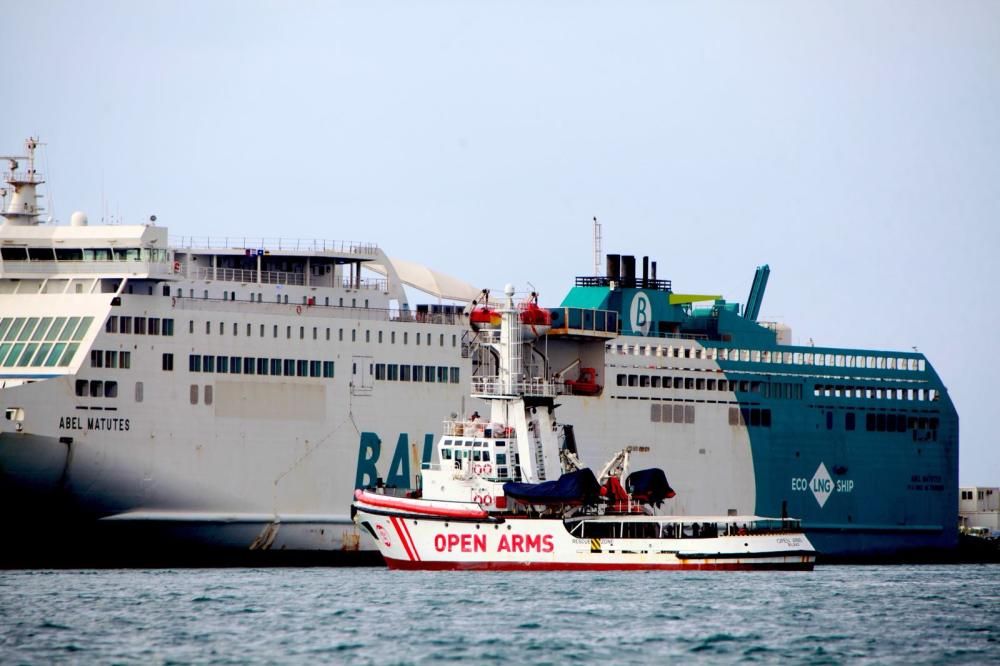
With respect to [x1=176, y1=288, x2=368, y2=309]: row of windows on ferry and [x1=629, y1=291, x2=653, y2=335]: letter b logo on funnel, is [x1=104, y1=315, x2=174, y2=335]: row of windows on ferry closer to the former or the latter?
[x1=176, y1=288, x2=368, y2=309]: row of windows on ferry

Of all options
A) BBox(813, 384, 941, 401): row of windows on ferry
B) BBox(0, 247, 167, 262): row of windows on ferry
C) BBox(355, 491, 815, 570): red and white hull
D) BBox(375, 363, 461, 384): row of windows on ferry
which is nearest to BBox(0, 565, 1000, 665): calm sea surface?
BBox(355, 491, 815, 570): red and white hull

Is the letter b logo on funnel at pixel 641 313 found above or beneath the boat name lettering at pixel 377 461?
above

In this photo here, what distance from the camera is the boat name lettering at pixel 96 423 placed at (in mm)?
59656

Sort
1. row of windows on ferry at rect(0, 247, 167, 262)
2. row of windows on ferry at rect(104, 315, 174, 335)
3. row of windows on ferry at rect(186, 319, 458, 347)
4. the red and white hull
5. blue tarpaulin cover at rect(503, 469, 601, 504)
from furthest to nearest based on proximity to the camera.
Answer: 1. row of windows on ferry at rect(186, 319, 458, 347)
2. row of windows on ferry at rect(0, 247, 167, 262)
3. row of windows on ferry at rect(104, 315, 174, 335)
4. the red and white hull
5. blue tarpaulin cover at rect(503, 469, 601, 504)

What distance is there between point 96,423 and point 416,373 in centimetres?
1146

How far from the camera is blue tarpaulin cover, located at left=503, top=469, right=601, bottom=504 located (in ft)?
191

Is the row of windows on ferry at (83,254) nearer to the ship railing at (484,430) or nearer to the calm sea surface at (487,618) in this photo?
the calm sea surface at (487,618)

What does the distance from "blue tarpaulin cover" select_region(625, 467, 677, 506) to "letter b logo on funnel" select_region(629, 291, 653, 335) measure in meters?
13.9

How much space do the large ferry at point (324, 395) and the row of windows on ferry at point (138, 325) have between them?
0.05 meters

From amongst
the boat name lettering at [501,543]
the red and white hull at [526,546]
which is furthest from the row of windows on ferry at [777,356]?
the boat name lettering at [501,543]

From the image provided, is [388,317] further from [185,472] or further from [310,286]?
[185,472]

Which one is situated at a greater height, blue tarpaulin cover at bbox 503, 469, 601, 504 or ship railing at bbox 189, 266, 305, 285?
ship railing at bbox 189, 266, 305, 285

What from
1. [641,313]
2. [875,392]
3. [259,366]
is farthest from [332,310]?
[875,392]

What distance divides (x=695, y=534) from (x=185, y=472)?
15.0 meters
